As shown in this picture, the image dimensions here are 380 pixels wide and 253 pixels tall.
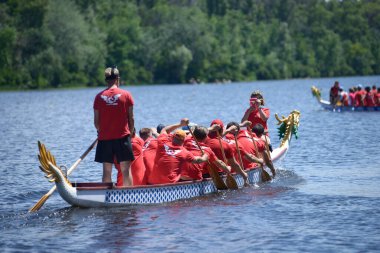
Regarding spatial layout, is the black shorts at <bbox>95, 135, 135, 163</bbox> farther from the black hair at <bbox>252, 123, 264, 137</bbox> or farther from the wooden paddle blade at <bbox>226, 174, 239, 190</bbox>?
the black hair at <bbox>252, 123, 264, 137</bbox>

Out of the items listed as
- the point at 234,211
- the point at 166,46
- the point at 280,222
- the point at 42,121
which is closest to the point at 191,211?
the point at 234,211

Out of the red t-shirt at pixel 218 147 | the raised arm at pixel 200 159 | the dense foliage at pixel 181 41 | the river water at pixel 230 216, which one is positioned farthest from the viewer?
the dense foliage at pixel 181 41

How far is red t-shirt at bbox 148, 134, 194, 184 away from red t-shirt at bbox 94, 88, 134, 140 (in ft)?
Result: 4.40

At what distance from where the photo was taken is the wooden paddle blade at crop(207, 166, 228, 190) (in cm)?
1884

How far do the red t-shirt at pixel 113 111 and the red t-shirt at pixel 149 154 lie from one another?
1.57 metres

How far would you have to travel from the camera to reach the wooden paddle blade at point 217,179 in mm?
18844

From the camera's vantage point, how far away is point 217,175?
62.3 ft

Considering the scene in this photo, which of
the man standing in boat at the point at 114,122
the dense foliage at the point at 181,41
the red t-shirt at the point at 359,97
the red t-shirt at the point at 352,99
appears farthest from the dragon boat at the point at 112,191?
the dense foliage at the point at 181,41

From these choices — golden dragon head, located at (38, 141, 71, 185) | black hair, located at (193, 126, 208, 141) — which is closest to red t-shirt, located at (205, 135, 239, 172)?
black hair, located at (193, 126, 208, 141)

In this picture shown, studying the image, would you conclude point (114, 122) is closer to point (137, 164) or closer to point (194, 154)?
point (137, 164)

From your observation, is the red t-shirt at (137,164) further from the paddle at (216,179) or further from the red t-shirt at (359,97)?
the red t-shirt at (359,97)

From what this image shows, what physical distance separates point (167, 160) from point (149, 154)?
55 cm

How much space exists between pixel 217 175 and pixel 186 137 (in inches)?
43.4

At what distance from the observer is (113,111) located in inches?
646
